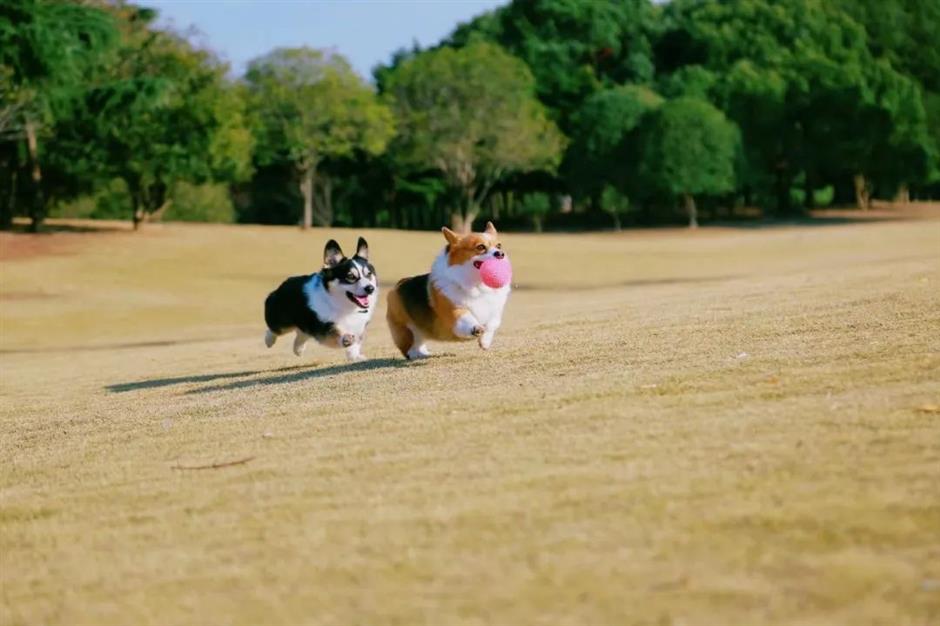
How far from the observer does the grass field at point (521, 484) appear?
4672mm

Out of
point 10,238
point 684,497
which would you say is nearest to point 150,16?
point 10,238

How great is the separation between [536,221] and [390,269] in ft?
120

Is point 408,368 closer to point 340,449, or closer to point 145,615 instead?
point 340,449

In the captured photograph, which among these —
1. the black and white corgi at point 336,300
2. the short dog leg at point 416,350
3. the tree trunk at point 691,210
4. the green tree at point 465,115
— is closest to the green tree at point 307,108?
the green tree at point 465,115

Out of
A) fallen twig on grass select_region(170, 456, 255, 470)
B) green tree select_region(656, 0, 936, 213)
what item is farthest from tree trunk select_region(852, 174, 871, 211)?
fallen twig on grass select_region(170, 456, 255, 470)

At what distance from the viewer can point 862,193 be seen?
82.2 m

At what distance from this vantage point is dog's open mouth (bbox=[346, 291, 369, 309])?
11692 mm

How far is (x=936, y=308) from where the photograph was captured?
10.5 m

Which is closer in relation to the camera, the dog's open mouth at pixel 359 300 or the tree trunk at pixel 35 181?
the dog's open mouth at pixel 359 300

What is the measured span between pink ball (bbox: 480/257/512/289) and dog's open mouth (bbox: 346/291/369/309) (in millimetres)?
1624

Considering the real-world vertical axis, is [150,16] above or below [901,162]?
above

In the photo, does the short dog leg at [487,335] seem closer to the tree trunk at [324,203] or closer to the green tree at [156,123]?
the green tree at [156,123]

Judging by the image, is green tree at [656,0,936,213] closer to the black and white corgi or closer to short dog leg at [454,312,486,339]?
the black and white corgi

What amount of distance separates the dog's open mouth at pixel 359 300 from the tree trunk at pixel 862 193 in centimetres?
7332
